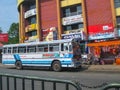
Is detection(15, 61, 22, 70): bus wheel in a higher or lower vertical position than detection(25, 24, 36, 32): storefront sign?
lower

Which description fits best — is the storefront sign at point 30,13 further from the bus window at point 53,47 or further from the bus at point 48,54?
the bus window at point 53,47

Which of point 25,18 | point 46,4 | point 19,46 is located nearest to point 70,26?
point 46,4

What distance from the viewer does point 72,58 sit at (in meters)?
28.2

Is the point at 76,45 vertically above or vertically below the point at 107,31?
below

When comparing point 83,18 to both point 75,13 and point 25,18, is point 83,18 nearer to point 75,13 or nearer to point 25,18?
point 75,13

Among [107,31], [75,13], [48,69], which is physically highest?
[75,13]

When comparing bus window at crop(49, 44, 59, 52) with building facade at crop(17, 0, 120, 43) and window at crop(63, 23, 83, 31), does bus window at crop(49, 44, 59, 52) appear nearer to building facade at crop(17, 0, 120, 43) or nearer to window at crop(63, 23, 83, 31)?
Result: building facade at crop(17, 0, 120, 43)

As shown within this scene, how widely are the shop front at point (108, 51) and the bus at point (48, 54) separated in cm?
694

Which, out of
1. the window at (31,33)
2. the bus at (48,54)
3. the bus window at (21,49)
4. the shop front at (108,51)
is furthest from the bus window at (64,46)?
the window at (31,33)

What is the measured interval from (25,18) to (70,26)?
15.7m

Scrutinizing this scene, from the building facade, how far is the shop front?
7.66 metres

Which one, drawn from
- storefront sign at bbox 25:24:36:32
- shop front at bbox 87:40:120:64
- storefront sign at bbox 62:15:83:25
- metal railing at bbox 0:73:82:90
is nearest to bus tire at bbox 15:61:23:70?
shop front at bbox 87:40:120:64

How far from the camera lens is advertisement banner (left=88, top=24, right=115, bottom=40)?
149 feet

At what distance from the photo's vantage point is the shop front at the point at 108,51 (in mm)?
35781
